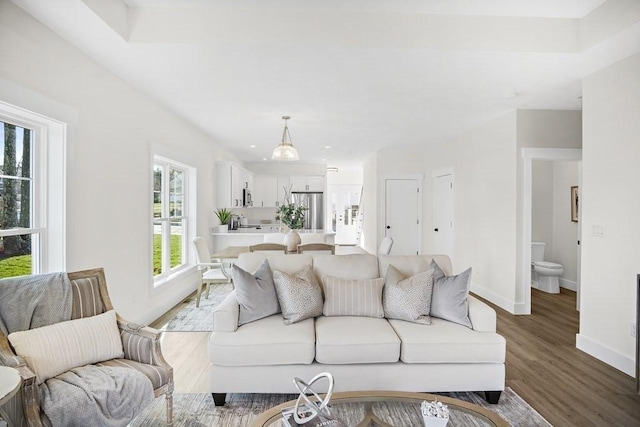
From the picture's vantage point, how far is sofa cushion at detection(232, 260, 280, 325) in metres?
2.55

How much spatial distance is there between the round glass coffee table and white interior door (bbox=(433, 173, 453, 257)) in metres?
5.06

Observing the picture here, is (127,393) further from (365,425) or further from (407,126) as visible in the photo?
(407,126)

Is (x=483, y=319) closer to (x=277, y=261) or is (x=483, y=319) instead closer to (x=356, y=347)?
(x=356, y=347)

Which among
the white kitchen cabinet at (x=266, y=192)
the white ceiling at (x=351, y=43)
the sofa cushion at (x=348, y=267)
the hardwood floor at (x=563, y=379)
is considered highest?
the white ceiling at (x=351, y=43)

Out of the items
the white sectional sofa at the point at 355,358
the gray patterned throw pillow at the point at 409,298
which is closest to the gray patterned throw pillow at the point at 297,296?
the white sectional sofa at the point at 355,358

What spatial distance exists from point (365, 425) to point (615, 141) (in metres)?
3.18

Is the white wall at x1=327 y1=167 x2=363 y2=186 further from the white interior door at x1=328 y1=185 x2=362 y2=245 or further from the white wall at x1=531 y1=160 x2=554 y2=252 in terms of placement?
the white wall at x1=531 y1=160 x2=554 y2=252

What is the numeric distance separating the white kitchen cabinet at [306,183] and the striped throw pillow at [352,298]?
6.70 m

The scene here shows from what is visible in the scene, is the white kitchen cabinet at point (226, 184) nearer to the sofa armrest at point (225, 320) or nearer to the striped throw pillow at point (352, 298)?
the striped throw pillow at point (352, 298)

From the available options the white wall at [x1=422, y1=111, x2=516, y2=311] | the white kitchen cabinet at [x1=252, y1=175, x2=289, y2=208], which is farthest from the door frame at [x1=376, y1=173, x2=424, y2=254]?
the white kitchen cabinet at [x1=252, y1=175, x2=289, y2=208]

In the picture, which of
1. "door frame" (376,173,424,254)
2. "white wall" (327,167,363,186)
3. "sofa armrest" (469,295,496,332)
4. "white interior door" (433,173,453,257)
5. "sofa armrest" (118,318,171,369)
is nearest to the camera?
"sofa armrest" (118,318,171,369)

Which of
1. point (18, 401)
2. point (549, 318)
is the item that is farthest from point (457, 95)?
point (18, 401)

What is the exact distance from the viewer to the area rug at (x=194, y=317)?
12.5 feet

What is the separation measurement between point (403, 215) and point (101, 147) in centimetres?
605
